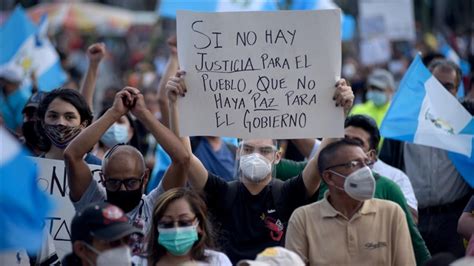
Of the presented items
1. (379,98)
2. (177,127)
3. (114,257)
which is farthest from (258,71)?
(379,98)

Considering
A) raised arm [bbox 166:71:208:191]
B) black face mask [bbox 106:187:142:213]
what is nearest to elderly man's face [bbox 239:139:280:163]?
raised arm [bbox 166:71:208:191]

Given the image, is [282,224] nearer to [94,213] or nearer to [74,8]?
[94,213]

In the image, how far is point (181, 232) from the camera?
5.45m

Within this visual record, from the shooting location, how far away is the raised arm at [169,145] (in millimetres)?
6168

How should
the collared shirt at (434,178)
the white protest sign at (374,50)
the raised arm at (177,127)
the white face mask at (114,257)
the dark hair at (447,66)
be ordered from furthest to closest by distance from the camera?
1. the white protest sign at (374,50)
2. the dark hair at (447,66)
3. the collared shirt at (434,178)
4. the raised arm at (177,127)
5. the white face mask at (114,257)

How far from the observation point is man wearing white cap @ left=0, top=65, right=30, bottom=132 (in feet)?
34.9

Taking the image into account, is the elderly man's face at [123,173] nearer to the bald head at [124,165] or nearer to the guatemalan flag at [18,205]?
the bald head at [124,165]

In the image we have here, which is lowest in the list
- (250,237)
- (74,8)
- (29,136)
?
(250,237)

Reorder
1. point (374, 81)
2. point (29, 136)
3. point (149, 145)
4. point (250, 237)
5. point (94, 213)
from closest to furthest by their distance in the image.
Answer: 1. point (94, 213)
2. point (250, 237)
3. point (29, 136)
4. point (374, 81)
5. point (149, 145)

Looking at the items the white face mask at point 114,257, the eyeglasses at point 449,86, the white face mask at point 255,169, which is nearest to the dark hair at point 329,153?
the white face mask at point 255,169

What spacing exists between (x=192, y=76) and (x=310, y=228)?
1.31 m

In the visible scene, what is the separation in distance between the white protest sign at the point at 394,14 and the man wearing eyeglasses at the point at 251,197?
9.82m

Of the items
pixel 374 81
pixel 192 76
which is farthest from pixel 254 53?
pixel 374 81

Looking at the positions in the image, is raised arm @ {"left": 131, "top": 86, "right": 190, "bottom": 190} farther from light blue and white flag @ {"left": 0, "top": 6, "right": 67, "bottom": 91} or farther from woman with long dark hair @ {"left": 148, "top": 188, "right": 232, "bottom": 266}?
light blue and white flag @ {"left": 0, "top": 6, "right": 67, "bottom": 91}
